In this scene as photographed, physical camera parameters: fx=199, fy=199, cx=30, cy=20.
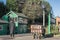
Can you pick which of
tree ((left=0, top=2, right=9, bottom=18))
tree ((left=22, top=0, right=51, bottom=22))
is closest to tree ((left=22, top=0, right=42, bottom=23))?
tree ((left=22, top=0, right=51, bottom=22))

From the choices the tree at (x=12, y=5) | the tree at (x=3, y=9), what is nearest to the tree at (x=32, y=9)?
the tree at (x=12, y=5)

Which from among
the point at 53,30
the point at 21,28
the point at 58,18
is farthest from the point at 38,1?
the point at 53,30

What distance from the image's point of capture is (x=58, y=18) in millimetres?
65312

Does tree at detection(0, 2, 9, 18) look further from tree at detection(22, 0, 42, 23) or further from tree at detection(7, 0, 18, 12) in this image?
tree at detection(22, 0, 42, 23)

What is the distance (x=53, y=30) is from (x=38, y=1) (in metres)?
24.5

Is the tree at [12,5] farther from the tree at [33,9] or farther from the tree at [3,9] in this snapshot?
the tree at [33,9]

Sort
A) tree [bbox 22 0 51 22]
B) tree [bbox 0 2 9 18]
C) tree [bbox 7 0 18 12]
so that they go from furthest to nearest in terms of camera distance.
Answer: tree [bbox 7 0 18 12] → tree [bbox 0 2 9 18] → tree [bbox 22 0 51 22]

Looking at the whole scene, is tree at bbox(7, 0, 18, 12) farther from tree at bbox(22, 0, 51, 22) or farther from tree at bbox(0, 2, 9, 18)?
tree at bbox(22, 0, 51, 22)

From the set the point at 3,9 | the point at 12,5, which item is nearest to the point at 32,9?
the point at 12,5

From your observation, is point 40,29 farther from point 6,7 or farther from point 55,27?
point 6,7

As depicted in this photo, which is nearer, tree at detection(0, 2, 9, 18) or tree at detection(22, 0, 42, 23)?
tree at detection(22, 0, 42, 23)

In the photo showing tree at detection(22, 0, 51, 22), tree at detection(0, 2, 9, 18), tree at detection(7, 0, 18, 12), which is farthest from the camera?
tree at detection(7, 0, 18, 12)

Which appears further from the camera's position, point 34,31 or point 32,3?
point 32,3

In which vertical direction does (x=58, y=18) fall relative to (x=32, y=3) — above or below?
below
